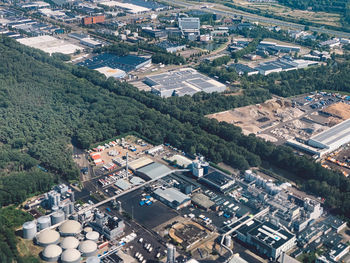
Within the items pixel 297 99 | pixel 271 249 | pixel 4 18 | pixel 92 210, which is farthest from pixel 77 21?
pixel 271 249

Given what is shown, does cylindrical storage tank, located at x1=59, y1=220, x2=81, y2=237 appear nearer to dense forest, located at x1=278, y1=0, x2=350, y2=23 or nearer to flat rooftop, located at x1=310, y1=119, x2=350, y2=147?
flat rooftop, located at x1=310, y1=119, x2=350, y2=147

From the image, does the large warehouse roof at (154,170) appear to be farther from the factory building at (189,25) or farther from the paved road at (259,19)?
the paved road at (259,19)

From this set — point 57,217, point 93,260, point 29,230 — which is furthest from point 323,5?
point 93,260

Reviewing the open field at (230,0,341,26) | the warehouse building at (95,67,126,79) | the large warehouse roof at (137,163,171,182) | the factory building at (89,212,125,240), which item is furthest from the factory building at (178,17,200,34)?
the factory building at (89,212,125,240)

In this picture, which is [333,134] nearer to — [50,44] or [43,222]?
[43,222]

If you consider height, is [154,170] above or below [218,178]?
below

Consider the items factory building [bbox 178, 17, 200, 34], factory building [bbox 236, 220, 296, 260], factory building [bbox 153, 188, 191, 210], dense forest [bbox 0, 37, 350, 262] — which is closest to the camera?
factory building [bbox 236, 220, 296, 260]

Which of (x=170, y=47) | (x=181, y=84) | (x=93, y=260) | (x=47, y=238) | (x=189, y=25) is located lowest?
(x=47, y=238)
